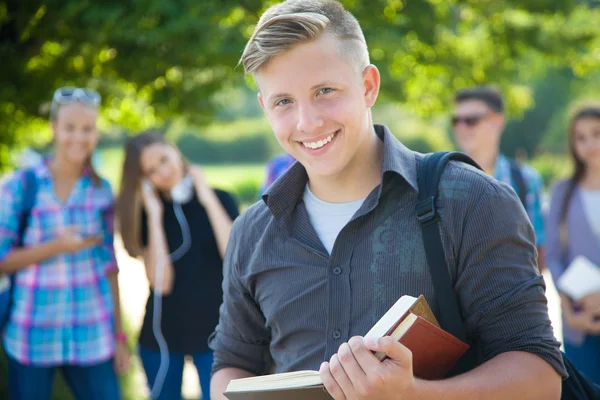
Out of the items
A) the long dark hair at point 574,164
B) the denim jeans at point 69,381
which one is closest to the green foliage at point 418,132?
the long dark hair at point 574,164

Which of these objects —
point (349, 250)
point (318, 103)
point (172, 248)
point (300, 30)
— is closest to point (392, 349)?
point (349, 250)

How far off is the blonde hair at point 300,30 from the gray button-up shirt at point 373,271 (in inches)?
11.8

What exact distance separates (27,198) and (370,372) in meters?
3.23

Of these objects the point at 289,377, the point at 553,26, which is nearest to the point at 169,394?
the point at 289,377

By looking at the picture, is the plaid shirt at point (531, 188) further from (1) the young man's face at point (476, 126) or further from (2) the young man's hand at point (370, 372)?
(2) the young man's hand at point (370, 372)

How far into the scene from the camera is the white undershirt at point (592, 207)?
4.54m

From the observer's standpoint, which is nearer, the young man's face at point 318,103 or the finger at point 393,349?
the finger at point 393,349

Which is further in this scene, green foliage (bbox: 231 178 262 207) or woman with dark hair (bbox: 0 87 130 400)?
green foliage (bbox: 231 178 262 207)

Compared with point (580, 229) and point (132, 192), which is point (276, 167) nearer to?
point (132, 192)

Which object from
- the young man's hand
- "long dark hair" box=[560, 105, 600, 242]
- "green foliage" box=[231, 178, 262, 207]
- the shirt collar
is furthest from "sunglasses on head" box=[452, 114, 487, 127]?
"green foliage" box=[231, 178, 262, 207]

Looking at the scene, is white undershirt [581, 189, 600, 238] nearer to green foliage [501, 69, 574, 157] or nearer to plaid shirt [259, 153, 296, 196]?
plaid shirt [259, 153, 296, 196]

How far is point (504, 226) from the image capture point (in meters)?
1.78

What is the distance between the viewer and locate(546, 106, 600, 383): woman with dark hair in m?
4.40

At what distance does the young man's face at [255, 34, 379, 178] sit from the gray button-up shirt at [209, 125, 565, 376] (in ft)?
0.47
